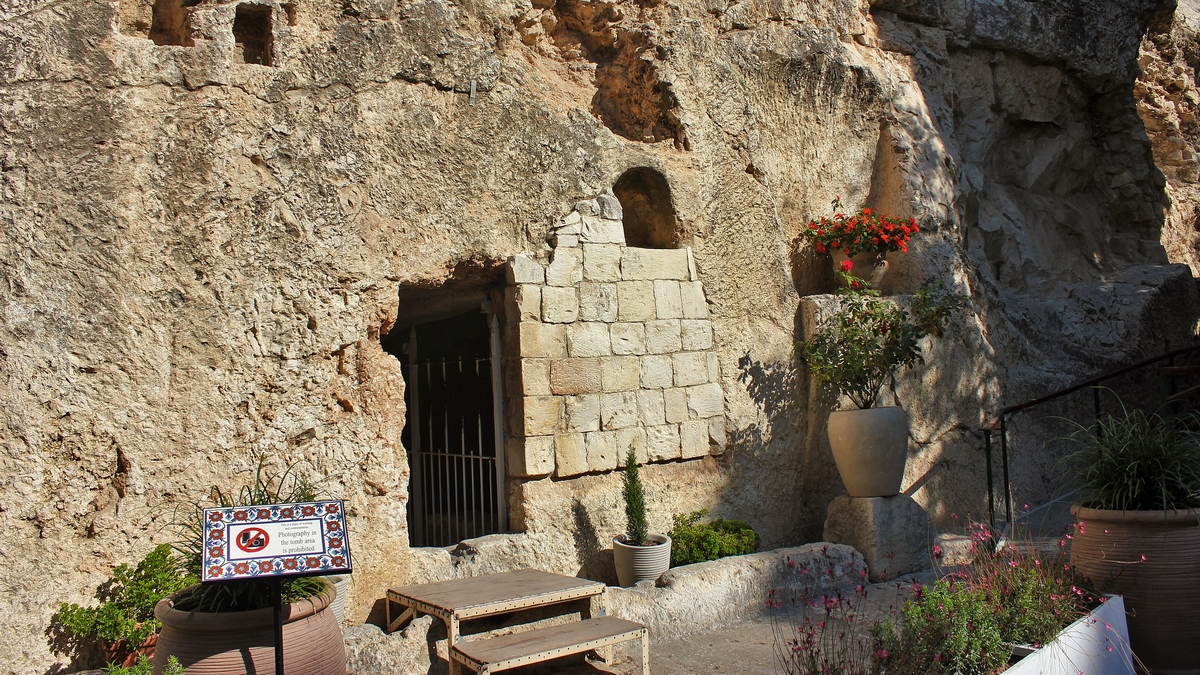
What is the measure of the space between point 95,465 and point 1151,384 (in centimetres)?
864

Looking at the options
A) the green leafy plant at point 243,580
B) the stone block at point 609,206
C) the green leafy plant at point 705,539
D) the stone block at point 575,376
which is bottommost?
the green leafy plant at point 705,539

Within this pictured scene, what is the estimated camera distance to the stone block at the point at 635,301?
5.89 m

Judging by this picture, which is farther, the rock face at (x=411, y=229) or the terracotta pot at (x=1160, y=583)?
the rock face at (x=411, y=229)

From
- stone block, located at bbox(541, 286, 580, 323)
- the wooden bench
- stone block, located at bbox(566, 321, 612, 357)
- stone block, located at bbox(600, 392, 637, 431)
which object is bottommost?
the wooden bench

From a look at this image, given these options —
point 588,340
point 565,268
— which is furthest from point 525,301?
point 588,340

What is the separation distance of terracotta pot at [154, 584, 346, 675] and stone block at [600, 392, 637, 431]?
266 cm

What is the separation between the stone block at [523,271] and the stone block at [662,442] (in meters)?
1.25

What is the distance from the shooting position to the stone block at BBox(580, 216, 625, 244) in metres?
5.80

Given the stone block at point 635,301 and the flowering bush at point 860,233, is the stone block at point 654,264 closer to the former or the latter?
the stone block at point 635,301

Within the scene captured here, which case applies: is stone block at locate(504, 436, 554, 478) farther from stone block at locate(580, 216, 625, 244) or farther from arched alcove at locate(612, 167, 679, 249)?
arched alcove at locate(612, 167, 679, 249)

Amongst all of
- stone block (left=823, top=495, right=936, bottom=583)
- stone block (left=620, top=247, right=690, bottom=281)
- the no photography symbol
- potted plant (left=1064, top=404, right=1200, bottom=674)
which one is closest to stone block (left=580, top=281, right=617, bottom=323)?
stone block (left=620, top=247, right=690, bottom=281)

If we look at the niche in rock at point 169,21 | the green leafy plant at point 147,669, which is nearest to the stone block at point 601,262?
the niche in rock at point 169,21

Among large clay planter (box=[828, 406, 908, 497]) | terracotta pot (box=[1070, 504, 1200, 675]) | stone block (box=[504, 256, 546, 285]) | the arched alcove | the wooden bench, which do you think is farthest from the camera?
the arched alcove

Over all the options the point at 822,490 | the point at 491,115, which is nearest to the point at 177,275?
the point at 491,115
